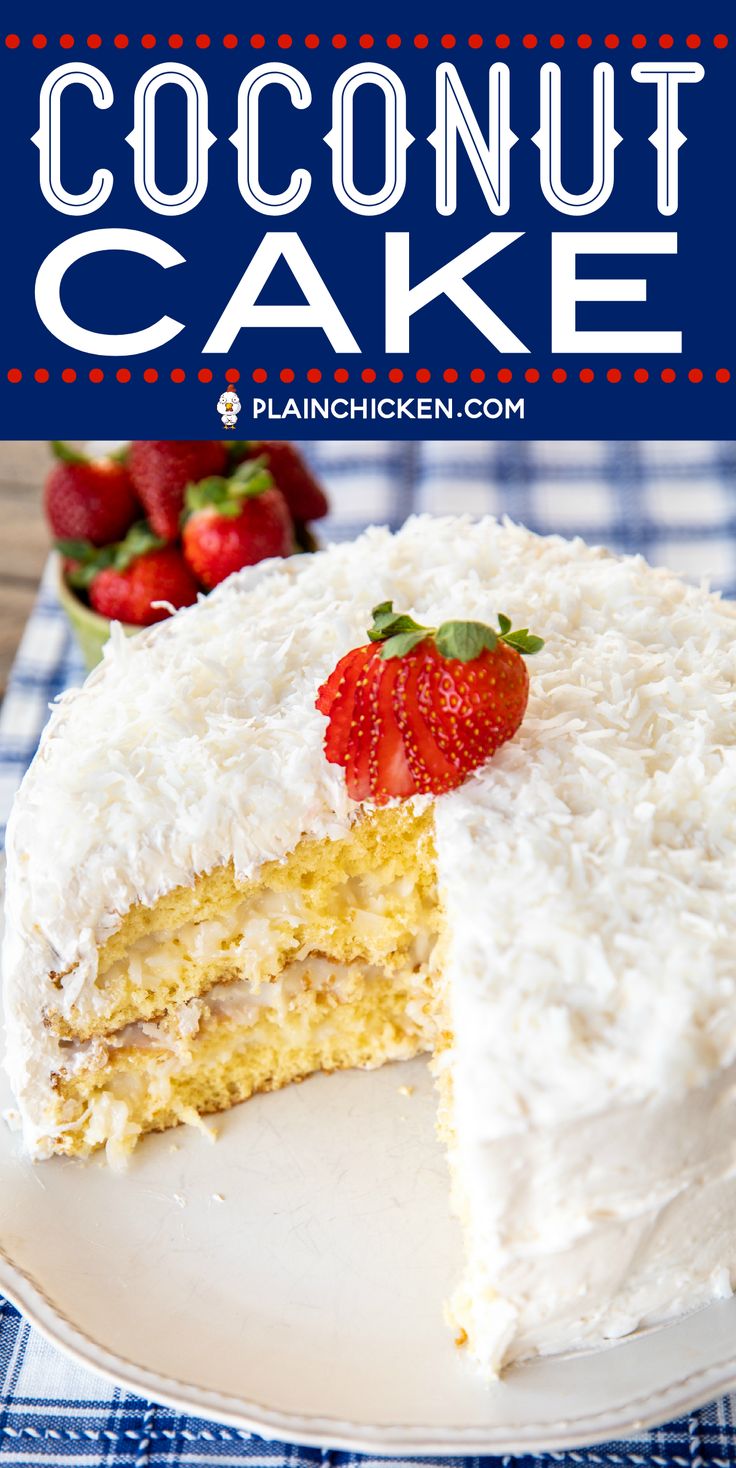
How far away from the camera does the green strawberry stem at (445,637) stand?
272cm

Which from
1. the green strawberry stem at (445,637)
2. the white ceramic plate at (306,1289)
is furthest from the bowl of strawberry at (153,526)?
the white ceramic plate at (306,1289)

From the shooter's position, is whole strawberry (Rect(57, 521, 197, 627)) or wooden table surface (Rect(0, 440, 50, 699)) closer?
whole strawberry (Rect(57, 521, 197, 627))

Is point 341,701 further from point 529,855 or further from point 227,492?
point 227,492

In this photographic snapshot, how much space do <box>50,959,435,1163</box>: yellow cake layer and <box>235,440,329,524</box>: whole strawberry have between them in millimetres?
1706

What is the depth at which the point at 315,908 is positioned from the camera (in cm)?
317

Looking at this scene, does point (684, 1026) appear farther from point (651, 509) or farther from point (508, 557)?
point (651, 509)

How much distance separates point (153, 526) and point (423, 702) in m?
1.72

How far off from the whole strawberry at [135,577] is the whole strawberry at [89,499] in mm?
59

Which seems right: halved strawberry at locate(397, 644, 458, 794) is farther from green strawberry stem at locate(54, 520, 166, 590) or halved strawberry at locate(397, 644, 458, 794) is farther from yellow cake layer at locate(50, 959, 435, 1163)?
green strawberry stem at locate(54, 520, 166, 590)

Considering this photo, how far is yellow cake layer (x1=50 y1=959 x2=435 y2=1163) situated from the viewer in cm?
309

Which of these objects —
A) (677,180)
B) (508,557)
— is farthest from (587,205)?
(508,557)

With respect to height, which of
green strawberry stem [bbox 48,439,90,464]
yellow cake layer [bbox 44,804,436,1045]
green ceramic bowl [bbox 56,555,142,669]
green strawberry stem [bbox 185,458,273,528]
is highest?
green strawberry stem [bbox 48,439,90,464]

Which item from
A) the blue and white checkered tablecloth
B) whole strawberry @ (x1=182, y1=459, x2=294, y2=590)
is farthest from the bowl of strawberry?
the blue and white checkered tablecloth

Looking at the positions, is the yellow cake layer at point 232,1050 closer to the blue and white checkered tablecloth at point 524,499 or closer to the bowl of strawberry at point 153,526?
the blue and white checkered tablecloth at point 524,499
